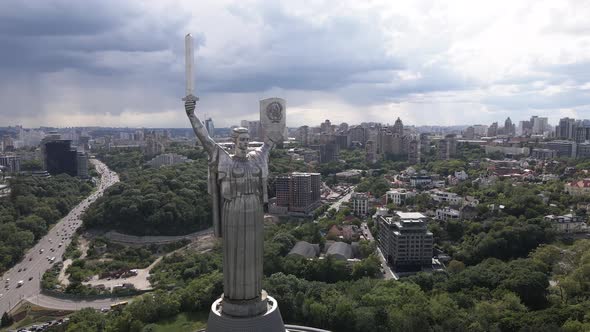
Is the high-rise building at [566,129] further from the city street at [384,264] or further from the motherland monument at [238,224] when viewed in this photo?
the motherland monument at [238,224]

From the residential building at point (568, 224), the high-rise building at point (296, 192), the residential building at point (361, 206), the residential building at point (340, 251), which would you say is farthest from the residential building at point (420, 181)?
the residential building at point (340, 251)

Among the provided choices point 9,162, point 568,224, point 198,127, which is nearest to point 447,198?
point 568,224

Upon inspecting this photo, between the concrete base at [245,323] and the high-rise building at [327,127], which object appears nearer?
the concrete base at [245,323]

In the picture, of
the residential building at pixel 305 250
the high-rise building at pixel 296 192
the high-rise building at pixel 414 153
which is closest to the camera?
the residential building at pixel 305 250

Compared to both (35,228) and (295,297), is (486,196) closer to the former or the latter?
(295,297)

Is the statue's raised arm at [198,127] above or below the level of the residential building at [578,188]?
above

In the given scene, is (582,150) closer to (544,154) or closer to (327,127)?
(544,154)

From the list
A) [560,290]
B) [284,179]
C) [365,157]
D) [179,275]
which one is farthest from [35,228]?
[365,157]
